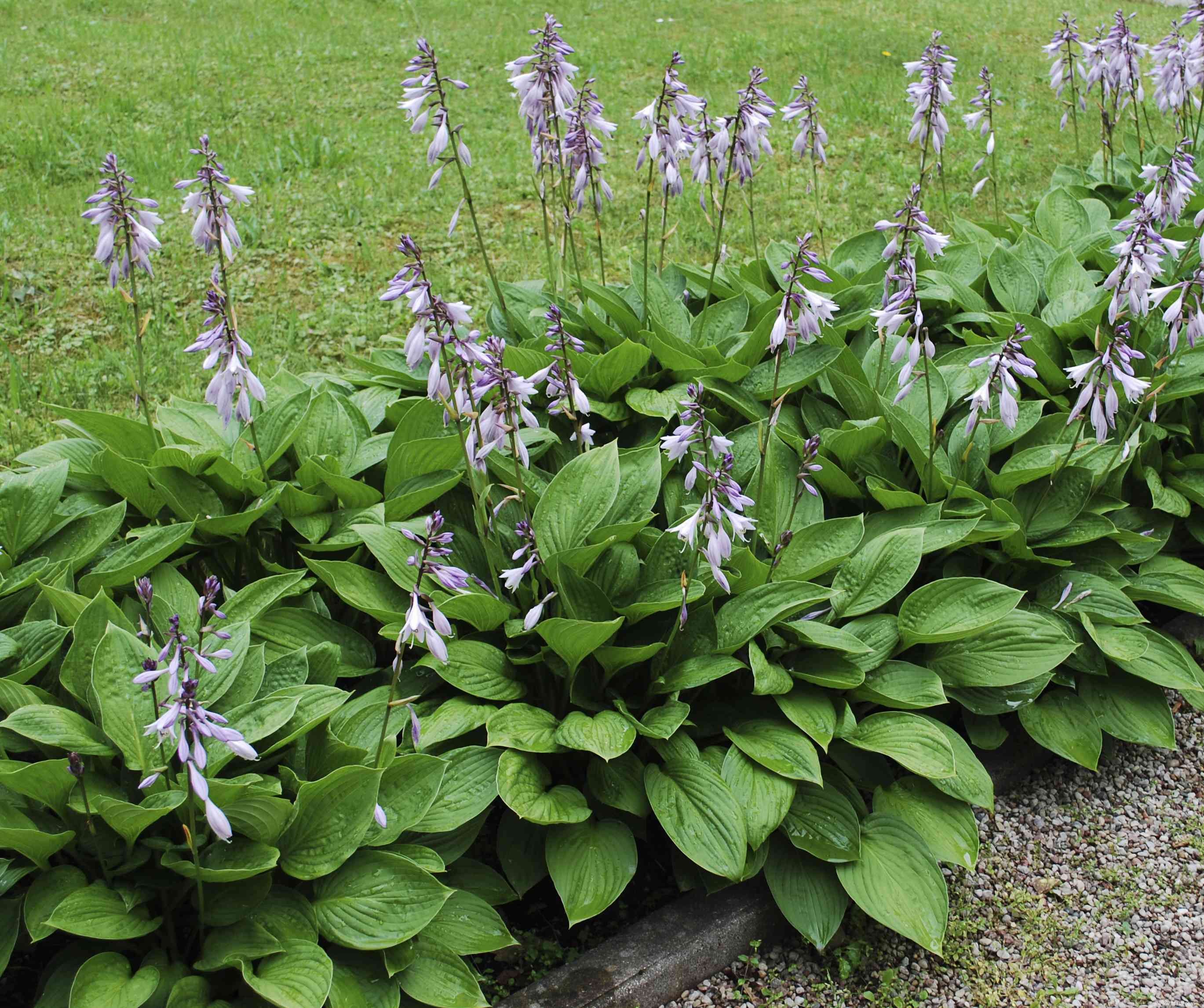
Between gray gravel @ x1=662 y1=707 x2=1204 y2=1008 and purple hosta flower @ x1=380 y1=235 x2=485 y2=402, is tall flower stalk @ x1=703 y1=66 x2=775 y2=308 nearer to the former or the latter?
purple hosta flower @ x1=380 y1=235 x2=485 y2=402

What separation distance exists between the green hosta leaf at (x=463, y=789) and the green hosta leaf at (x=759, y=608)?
77cm

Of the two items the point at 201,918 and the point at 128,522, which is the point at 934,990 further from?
the point at 128,522

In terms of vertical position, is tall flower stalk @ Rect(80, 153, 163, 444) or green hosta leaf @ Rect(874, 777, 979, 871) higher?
tall flower stalk @ Rect(80, 153, 163, 444)

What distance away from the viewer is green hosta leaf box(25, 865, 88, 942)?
2633 mm

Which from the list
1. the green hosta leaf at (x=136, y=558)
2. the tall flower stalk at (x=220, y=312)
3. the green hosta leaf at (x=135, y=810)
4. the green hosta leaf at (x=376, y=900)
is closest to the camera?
the green hosta leaf at (x=135, y=810)

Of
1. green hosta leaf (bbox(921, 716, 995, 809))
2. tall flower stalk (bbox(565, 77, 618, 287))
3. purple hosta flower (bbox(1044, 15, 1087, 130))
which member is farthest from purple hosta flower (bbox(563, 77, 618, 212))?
purple hosta flower (bbox(1044, 15, 1087, 130))

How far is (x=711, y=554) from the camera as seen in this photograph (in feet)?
10.1

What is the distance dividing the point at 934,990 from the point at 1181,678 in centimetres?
149

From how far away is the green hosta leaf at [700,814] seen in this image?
311 cm

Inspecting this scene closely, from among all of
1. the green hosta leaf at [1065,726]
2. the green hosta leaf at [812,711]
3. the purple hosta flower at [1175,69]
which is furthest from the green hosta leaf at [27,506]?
the purple hosta flower at [1175,69]

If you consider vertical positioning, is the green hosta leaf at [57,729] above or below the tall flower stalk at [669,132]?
below

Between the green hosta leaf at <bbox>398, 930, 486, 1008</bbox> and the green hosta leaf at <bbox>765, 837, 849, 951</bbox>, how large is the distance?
88 centimetres

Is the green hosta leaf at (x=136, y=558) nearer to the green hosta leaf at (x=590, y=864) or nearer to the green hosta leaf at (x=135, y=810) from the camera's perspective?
the green hosta leaf at (x=135, y=810)

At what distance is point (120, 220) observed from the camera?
11.3 ft
